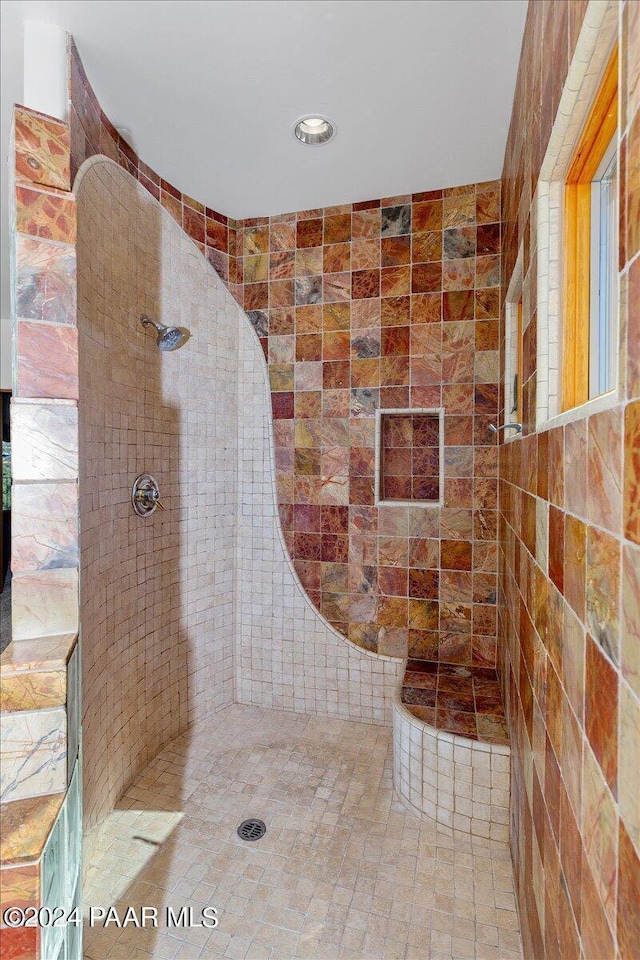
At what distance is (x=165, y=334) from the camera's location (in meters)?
2.26

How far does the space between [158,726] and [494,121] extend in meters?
2.82

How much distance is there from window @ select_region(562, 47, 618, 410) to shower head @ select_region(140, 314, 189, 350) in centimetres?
160

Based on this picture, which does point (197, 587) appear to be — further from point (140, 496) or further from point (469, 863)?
point (469, 863)

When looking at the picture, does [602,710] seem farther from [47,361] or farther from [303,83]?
[303,83]

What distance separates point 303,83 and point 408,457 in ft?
5.23

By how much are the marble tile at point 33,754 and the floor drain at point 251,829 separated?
0.98 meters

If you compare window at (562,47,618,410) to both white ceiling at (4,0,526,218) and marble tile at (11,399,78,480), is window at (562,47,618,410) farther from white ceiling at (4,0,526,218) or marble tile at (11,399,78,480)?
marble tile at (11,399,78,480)

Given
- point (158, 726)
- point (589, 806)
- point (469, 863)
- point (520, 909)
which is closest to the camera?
point (589, 806)

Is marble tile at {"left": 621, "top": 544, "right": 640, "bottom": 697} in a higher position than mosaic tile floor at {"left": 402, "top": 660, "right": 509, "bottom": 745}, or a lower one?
higher

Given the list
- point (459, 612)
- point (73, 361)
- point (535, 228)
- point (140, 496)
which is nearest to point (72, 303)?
point (73, 361)

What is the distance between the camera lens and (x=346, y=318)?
102 inches

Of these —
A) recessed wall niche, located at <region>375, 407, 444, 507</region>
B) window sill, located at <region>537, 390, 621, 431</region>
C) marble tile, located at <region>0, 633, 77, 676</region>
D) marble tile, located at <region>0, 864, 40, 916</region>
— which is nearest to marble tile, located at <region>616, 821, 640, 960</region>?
window sill, located at <region>537, 390, 621, 431</region>

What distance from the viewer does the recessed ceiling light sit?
1.96 meters

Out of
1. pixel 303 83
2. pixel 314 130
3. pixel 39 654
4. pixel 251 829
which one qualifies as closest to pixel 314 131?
pixel 314 130
